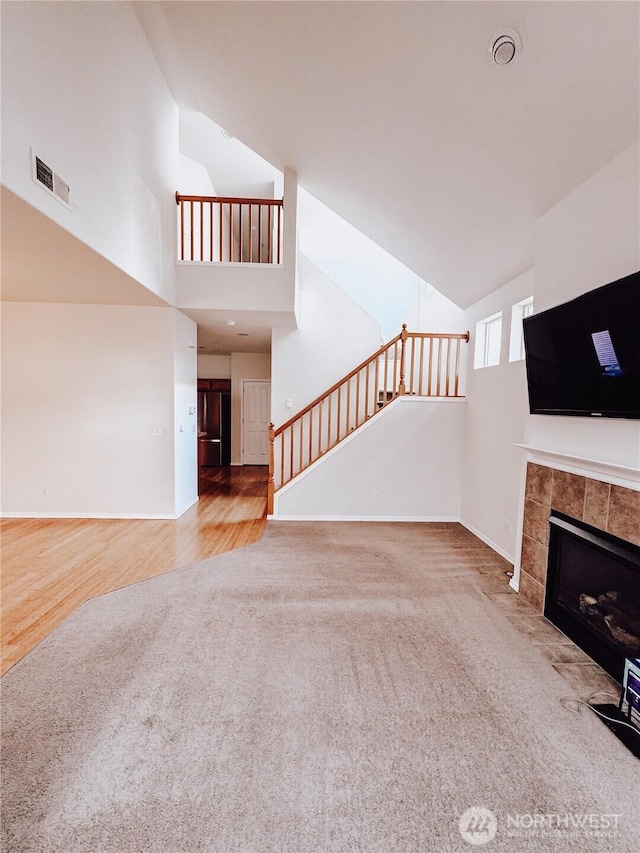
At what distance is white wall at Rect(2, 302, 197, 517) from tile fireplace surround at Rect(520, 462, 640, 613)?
12.4ft

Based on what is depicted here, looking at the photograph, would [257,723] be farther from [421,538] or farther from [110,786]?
[421,538]

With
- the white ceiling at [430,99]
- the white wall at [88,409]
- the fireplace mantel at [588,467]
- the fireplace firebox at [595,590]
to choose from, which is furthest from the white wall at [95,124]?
the fireplace firebox at [595,590]

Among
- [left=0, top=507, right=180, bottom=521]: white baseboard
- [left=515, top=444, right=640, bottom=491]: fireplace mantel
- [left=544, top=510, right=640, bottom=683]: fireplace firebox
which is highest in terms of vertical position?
[left=515, top=444, right=640, bottom=491]: fireplace mantel

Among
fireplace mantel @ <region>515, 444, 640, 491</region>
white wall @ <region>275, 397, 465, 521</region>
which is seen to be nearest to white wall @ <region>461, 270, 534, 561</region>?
white wall @ <region>275, 397, 465, 521</region>

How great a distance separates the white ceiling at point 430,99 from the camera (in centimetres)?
182

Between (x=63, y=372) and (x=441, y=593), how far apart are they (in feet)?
15.2

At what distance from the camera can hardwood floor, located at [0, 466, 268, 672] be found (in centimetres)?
251

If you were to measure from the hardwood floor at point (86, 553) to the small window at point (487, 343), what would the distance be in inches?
132

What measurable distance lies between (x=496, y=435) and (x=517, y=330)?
109cm

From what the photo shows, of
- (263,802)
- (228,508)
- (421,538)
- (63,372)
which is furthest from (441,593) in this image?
(63,372)

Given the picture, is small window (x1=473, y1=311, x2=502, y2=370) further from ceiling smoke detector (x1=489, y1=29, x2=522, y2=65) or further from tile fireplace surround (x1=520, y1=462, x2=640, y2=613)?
ceiling smoke detector (x1=489, y1=29, x2=522, y2=65)

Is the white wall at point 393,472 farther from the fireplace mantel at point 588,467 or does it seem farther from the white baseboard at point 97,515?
the fireplace mantel at point 588,467

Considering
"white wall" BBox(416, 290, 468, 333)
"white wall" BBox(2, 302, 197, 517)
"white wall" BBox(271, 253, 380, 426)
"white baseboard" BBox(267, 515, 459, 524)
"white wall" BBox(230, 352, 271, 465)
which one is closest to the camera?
"white wall" BBox(2, 302, 197, 517)

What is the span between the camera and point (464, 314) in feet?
16.2
